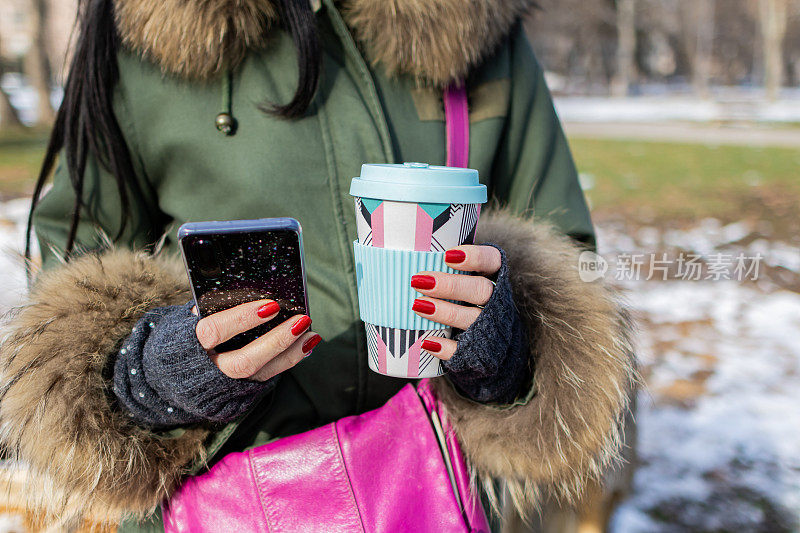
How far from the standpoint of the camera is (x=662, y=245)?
571cm

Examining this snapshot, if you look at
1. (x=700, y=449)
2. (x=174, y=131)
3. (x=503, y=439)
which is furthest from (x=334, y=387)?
(x=700, y=449)

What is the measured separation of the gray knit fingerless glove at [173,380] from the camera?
897 millimetres

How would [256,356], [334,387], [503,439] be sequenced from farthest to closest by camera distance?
[334,387] → [503,439] → [256,356]

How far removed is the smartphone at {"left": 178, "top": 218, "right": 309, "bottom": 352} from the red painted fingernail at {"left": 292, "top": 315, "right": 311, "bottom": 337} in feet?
0.08

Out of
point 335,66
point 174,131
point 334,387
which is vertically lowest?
point 334,387

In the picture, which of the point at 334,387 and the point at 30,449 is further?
the point at 334,387

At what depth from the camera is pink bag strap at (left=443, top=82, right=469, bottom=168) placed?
4.20 feet

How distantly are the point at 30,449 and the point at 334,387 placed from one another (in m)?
0.54

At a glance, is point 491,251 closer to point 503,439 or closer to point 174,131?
point 503,439

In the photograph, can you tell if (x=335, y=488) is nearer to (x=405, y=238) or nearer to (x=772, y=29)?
(x=405, y=238)

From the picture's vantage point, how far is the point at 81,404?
0.98 m

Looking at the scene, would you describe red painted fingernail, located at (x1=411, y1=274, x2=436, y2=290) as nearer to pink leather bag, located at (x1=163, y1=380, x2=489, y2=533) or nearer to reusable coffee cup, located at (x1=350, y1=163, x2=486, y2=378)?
reusable coffee cup, located at (x1=350, y1=163, x2=486, y2=378)

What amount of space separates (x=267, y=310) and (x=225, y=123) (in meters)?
0.50

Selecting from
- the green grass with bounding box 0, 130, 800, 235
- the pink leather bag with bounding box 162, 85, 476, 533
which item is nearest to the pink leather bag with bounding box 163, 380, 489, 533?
the pink leather bag with bounding box 162, 85, 476, 533
